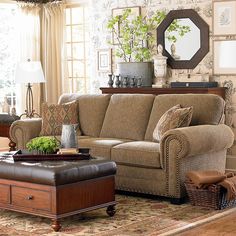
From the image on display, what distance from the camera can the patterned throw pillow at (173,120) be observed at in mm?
5938

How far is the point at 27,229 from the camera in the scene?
4875 mm

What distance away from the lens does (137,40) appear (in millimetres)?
8492

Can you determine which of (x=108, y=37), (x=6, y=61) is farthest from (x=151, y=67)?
(x=6, y=61)

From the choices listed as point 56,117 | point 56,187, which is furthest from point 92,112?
point 56,187

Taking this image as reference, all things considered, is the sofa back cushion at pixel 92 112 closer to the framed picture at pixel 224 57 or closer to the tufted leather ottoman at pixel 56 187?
the framed picture at pixel 224 57

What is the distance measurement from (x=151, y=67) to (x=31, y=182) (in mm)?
3727

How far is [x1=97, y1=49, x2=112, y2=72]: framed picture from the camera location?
8914 millimetres

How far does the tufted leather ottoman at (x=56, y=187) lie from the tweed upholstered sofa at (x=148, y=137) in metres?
0.67

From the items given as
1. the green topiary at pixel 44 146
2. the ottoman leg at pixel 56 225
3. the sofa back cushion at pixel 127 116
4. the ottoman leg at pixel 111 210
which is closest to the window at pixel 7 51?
the sofa back cushion at pixel 127 116

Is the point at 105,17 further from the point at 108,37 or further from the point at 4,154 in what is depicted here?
the point at 4,154

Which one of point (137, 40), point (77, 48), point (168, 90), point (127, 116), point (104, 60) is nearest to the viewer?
point (127, 116)

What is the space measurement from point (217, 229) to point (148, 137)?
5.87 feet

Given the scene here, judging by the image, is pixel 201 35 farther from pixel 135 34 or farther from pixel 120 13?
pixel 120 13

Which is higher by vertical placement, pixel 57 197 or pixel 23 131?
pixel 23 131
